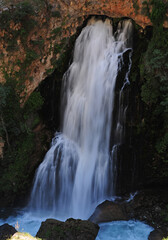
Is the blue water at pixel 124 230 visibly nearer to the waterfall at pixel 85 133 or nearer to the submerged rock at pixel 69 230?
the submerged rock at pixel 69 230

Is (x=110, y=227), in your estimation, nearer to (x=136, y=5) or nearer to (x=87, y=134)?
(x=87, y=134)

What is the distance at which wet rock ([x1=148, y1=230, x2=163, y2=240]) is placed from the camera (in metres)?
9.45

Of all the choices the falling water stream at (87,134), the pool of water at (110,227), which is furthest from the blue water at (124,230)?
the falling water stream at (87,134)

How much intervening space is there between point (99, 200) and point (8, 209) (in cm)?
489

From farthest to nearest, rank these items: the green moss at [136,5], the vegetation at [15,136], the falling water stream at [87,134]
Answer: the vegetation at [15,136] < the falling water stream at [87,134] < the green moss at [136,5]

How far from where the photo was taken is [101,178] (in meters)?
11.6

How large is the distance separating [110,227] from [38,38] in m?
10.6

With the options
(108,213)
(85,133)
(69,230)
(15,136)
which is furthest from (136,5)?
(69,230)

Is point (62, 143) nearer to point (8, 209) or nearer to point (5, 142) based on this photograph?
point (5, 142)

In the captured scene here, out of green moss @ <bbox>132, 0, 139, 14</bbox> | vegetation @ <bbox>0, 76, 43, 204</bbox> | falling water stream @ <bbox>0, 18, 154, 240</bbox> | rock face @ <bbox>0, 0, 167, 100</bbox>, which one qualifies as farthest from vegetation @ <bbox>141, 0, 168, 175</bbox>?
vegetation @ <bbox>0, 76, 43, 204</bbox>

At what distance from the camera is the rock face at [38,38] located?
12766 millimetres

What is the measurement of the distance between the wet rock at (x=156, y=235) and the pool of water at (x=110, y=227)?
238mm

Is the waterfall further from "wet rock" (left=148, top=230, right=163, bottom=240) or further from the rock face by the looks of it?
"wet rock" (left=148, top=230, right=163, bottom=240)

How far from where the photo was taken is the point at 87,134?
1198 cm
